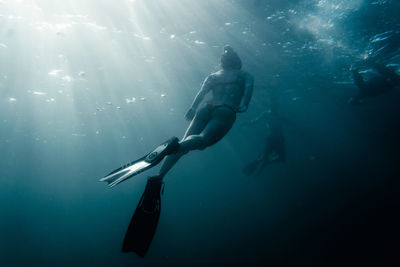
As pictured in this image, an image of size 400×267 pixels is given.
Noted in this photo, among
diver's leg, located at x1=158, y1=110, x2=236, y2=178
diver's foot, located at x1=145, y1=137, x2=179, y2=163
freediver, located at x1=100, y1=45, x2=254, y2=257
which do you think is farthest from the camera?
diver's leg, located at x1=158, y1=110, x2=236, y2=178

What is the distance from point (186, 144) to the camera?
2838 mm

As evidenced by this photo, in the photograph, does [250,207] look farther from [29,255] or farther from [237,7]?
[29,255]

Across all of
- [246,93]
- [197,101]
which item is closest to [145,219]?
[197,101]

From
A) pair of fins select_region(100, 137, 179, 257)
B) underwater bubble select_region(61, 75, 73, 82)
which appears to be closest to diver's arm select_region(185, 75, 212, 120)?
pair of fins select_region(100, 137, 179, 257)

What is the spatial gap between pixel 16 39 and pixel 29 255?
28549 millimetres

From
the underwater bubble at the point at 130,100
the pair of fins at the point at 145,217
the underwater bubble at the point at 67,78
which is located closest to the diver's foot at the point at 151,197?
the pair of fins at the point at 145,217

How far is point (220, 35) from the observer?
10.8 meters

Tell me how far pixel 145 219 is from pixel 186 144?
3.85ft

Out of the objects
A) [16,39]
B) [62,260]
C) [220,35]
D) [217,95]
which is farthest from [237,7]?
[62,260]

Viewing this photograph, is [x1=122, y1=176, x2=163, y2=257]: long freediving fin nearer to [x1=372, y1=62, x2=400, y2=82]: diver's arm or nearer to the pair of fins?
the pair of fins

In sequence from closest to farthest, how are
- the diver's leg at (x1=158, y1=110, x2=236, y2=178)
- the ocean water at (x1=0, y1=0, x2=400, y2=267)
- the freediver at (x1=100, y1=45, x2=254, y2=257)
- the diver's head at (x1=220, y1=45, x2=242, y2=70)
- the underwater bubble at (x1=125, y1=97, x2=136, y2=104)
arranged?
1. the freediver at (x1=100, y1=45, x2=254, y2=257)
2. the diver's leg at (x1=158, y1=110, x2=236, y2=178)
3. the diver's head at (x1=220, y1=45, x2=242, y2=70)
4. the ocean water at (x1=0, y1=0, x2=400, y2=267)
5. the underwater bubble at (x1=125, y1=97, x2=136, y2=104)

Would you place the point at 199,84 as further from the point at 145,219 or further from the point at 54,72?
the point at 145,219

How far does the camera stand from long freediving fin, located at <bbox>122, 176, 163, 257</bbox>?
2.82 metres

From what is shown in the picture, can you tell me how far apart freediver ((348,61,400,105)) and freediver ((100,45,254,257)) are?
1355 centimetres
